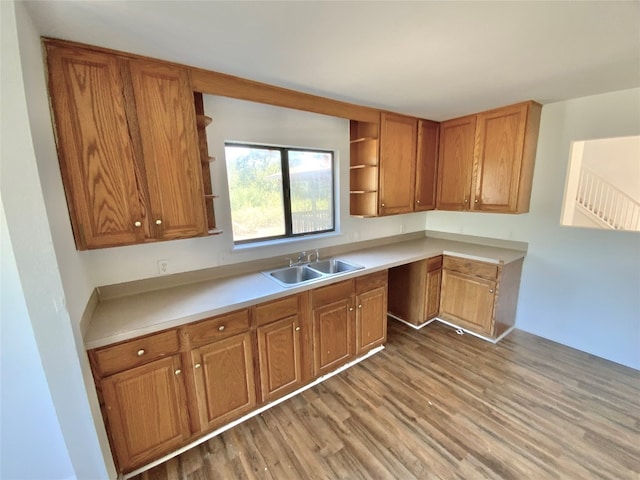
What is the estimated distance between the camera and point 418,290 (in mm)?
2982

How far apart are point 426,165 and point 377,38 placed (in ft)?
6.63

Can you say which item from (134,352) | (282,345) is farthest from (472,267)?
(134,352)

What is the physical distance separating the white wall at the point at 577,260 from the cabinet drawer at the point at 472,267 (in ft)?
1.78

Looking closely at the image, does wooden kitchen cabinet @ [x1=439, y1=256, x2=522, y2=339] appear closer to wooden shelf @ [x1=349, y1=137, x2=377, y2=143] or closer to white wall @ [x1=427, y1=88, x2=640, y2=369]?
white wall @ [x1=427, y1=88, x2=640, y2=369]

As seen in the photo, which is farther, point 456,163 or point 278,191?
point 456,163

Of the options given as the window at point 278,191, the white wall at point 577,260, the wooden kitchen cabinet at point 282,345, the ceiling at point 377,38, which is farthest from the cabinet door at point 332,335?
the white wall at point 577,260

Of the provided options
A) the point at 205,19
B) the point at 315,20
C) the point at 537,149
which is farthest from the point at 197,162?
the point at 537,149

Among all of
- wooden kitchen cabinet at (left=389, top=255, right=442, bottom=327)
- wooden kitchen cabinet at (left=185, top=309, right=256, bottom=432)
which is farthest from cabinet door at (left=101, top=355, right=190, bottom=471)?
wooden kitchen cabinet at (left=389, top=255, right=442, bottom=327)

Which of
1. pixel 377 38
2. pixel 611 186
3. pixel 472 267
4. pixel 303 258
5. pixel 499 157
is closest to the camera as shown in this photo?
pixel 377 38

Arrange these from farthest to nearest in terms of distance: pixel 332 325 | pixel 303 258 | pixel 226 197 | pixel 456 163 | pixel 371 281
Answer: pixel 456 163 → pixel 303 258 → pixel 371 281 → pixel 332 325 → pixel 226 197

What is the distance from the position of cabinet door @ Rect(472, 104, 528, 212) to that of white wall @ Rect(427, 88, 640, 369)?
299 mm

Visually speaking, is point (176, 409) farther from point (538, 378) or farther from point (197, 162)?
point (538, 378)

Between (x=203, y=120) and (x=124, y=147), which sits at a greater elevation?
(x=203, y=120)

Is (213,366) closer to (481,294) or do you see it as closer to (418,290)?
(418,290)
